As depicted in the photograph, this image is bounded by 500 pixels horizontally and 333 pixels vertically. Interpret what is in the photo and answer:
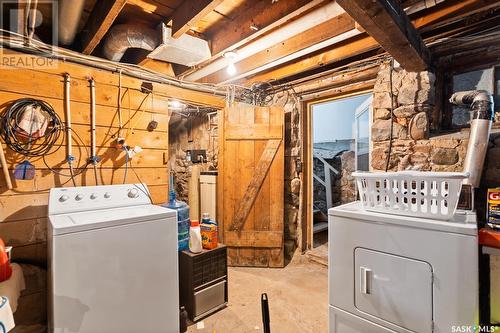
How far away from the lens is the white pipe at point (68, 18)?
1558 mm

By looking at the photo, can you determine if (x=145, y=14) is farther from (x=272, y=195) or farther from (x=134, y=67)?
(x=272, y=195)

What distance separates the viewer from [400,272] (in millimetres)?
1107

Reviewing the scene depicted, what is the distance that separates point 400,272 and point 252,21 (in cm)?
190

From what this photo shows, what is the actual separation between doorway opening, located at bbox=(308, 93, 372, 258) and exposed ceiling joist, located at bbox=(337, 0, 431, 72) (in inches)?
92.7

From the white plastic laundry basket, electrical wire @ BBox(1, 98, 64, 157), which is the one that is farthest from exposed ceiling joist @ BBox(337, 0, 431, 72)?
electrical wire @ BBox(1, 98, 64, 157)

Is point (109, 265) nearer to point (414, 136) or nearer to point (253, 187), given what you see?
point (253, 187)

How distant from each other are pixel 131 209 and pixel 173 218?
0.36 m

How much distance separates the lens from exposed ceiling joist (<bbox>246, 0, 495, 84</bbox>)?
1.64 meters

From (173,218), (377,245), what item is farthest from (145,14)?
(377,245)

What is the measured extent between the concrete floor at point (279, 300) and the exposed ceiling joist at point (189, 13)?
7.39 feet

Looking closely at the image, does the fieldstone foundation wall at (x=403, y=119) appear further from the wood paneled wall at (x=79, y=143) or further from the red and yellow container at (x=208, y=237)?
the wood paneled wall at (x=79, y=143)

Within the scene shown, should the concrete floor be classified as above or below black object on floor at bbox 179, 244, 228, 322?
below

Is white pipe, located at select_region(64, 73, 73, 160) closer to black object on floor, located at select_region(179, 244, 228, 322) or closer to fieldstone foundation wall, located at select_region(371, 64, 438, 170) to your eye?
black object on floor, located at select_region(179, 244, 228, 322)

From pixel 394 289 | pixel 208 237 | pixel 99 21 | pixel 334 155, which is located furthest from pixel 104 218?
pixel 334 155
